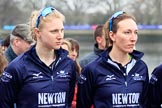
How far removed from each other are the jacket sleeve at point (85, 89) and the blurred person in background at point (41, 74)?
0.14 m

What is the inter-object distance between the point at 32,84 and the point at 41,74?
116 mm

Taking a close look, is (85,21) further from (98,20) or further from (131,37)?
(131,37)

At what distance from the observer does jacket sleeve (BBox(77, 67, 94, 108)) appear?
397cm

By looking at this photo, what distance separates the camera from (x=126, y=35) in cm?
390

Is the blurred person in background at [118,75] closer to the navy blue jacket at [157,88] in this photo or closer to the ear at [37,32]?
the navy blue jacket at [157,88]

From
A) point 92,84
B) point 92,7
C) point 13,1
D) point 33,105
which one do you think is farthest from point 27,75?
point 92,7

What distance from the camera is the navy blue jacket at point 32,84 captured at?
374 cm

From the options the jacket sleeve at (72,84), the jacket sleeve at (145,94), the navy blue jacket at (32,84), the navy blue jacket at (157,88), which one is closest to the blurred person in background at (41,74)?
the navy blue jacket at (32,84)

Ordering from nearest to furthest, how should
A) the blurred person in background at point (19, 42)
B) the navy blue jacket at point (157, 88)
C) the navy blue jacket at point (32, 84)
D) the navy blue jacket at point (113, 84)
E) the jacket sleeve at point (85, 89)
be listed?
the navy blue jacket at point (32, 84) → the navy blue jacket at point (113, 84) → the jacket sleeve at point (85, 89) → the navy blue jacket at point (157, 88) → the blurred person in background at point (19, 42)

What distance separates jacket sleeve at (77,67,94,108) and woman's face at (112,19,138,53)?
1.18 feet

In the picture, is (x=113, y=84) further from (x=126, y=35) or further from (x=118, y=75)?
(x=126, y=35)

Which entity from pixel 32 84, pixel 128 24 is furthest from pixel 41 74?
pixel 128 24

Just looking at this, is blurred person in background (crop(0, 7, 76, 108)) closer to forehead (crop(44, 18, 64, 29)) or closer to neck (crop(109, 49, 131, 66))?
forehead (crop(44, 18, 64, 29))

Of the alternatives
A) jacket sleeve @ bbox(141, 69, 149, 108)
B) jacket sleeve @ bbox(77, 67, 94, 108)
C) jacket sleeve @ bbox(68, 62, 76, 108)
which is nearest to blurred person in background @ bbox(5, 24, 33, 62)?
jacket sleeve @ bbox(68, 62, 76, 108)
